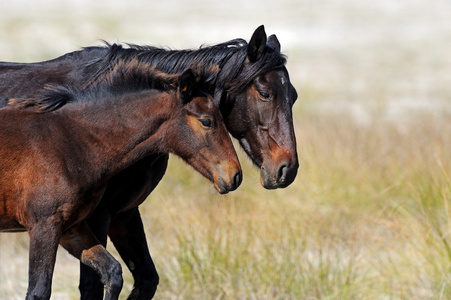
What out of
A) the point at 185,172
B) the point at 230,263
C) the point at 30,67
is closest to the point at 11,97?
the point at 30,67

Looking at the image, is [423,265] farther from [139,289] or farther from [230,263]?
[139,289]

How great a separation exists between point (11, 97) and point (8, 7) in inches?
1157

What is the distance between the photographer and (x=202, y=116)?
4.72 metres

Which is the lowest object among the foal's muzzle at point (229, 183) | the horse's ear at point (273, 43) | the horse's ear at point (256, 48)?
the foal's muzzle at point (229, 183)

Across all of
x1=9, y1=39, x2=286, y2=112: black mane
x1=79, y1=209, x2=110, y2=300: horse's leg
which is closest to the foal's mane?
x1=9, y1=39, x2=286, y2=112: black mane

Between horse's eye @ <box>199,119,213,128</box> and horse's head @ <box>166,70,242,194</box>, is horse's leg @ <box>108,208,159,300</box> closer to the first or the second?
horse's head @ <box>166,70,242,194</box>

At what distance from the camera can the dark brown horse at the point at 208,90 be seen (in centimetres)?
509

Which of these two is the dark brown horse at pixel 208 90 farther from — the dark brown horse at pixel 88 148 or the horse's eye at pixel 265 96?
the dark brown horse at pixel 88 148

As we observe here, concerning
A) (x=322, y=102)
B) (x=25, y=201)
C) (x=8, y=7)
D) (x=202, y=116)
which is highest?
(x=8, y=7)

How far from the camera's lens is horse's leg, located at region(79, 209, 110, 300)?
509 centimetres

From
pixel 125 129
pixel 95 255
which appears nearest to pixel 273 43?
pixel 125 129

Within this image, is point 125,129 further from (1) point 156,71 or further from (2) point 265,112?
(2) point 265,112

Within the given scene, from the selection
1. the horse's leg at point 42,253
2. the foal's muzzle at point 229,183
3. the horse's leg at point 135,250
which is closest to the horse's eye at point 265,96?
the foal's muzzle at point 229,183

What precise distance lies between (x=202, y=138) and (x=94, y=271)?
120 centimetres
